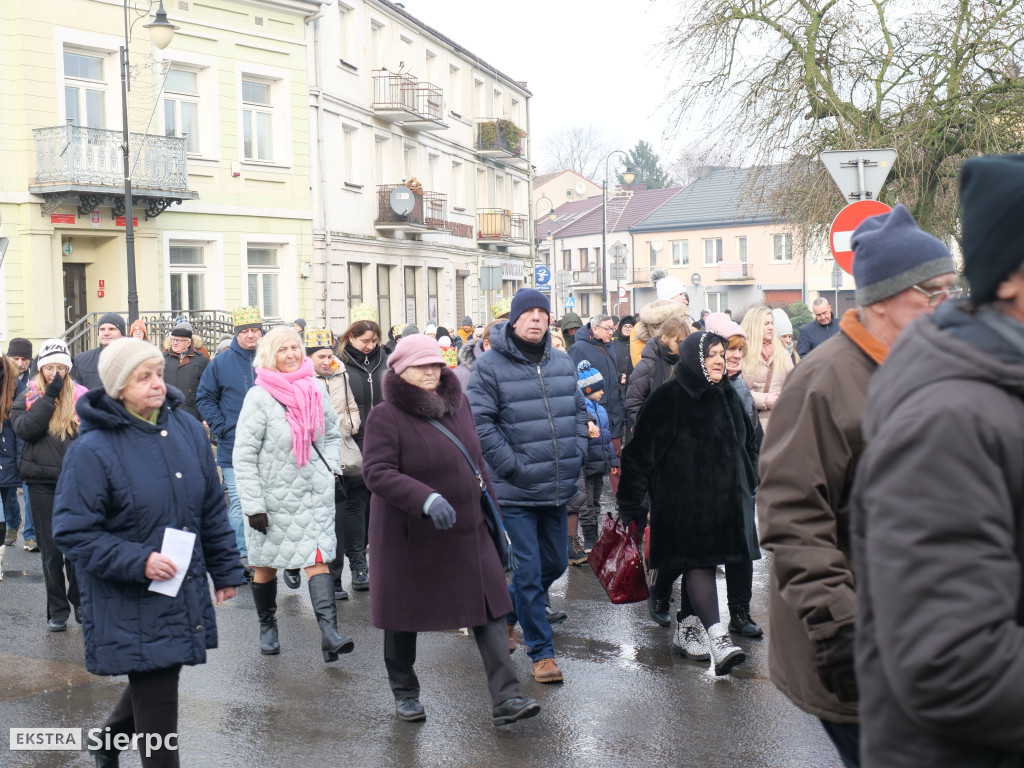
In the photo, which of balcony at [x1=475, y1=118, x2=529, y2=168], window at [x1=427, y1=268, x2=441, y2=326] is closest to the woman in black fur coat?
window at [x1=427, y1=268, x2=441, y2=326]

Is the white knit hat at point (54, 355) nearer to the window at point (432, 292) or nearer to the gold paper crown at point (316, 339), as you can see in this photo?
the gold paper crown at point (316, 339)

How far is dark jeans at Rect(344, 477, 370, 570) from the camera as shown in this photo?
29.2 ft

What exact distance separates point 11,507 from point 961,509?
1061 centimetres

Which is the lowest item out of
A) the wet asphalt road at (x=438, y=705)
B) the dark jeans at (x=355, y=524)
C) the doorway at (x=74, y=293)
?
the wet asphalt road at (x=438, y=705)

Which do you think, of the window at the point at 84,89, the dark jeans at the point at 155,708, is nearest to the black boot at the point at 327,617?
the dark jeans at the point at 155,708

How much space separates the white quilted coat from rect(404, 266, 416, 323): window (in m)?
27.8

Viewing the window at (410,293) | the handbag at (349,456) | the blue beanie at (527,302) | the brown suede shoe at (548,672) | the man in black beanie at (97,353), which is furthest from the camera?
the window at (410,293)

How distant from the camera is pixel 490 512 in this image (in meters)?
5.82

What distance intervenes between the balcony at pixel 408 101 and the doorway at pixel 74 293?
11710mm

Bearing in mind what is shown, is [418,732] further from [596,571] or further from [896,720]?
[896,720]

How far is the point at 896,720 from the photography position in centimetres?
193

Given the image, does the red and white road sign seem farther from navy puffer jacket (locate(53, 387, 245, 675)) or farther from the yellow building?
the yellow building

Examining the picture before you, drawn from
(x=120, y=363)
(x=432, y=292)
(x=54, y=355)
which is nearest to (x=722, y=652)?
(x=120, y=363)

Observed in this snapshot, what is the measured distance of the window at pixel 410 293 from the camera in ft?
115
